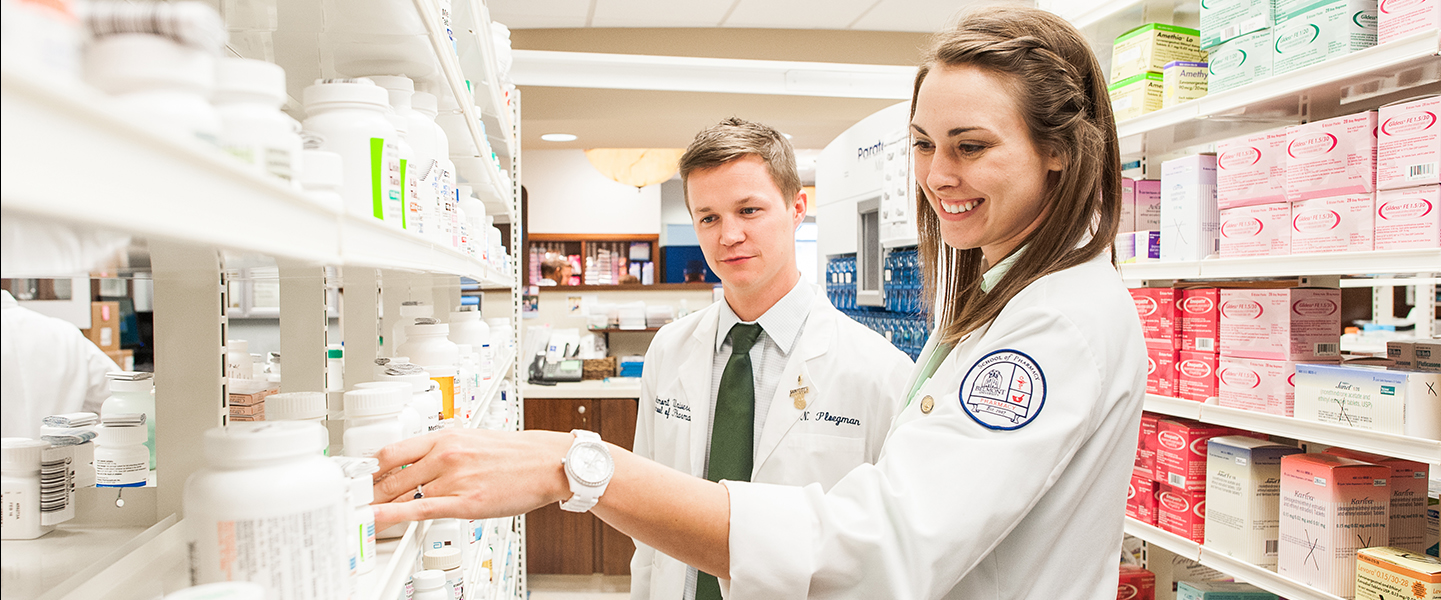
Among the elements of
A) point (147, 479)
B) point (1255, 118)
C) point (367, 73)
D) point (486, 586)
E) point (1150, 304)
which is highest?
point (1255, 118)

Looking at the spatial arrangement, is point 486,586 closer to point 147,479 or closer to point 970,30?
point 147,479

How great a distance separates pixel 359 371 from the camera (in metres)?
1.44

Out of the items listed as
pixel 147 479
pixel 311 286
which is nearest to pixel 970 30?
pixel 311 286

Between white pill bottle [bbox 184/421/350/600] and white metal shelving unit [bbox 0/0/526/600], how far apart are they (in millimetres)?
137

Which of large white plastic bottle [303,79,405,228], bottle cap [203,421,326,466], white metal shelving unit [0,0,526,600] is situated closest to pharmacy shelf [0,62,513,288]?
white metal shelving unit [0,0,526,600]

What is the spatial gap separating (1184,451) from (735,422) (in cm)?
143

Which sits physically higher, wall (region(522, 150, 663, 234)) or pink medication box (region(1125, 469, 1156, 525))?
wall (region(522, 150, 663, 234))

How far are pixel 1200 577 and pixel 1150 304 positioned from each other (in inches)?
40.1

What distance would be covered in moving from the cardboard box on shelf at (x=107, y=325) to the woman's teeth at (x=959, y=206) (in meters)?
4.83

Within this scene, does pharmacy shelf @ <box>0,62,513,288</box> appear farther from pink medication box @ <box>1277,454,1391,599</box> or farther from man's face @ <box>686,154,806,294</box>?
pink medication box @ <box>1277,454,1391,599</box>

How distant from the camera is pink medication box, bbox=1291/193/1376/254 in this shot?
6.19 ft

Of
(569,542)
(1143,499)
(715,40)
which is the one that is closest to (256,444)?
(1143,499)

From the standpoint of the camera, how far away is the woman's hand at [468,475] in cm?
87

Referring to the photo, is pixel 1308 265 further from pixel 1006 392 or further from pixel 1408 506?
pixel 1006 392
